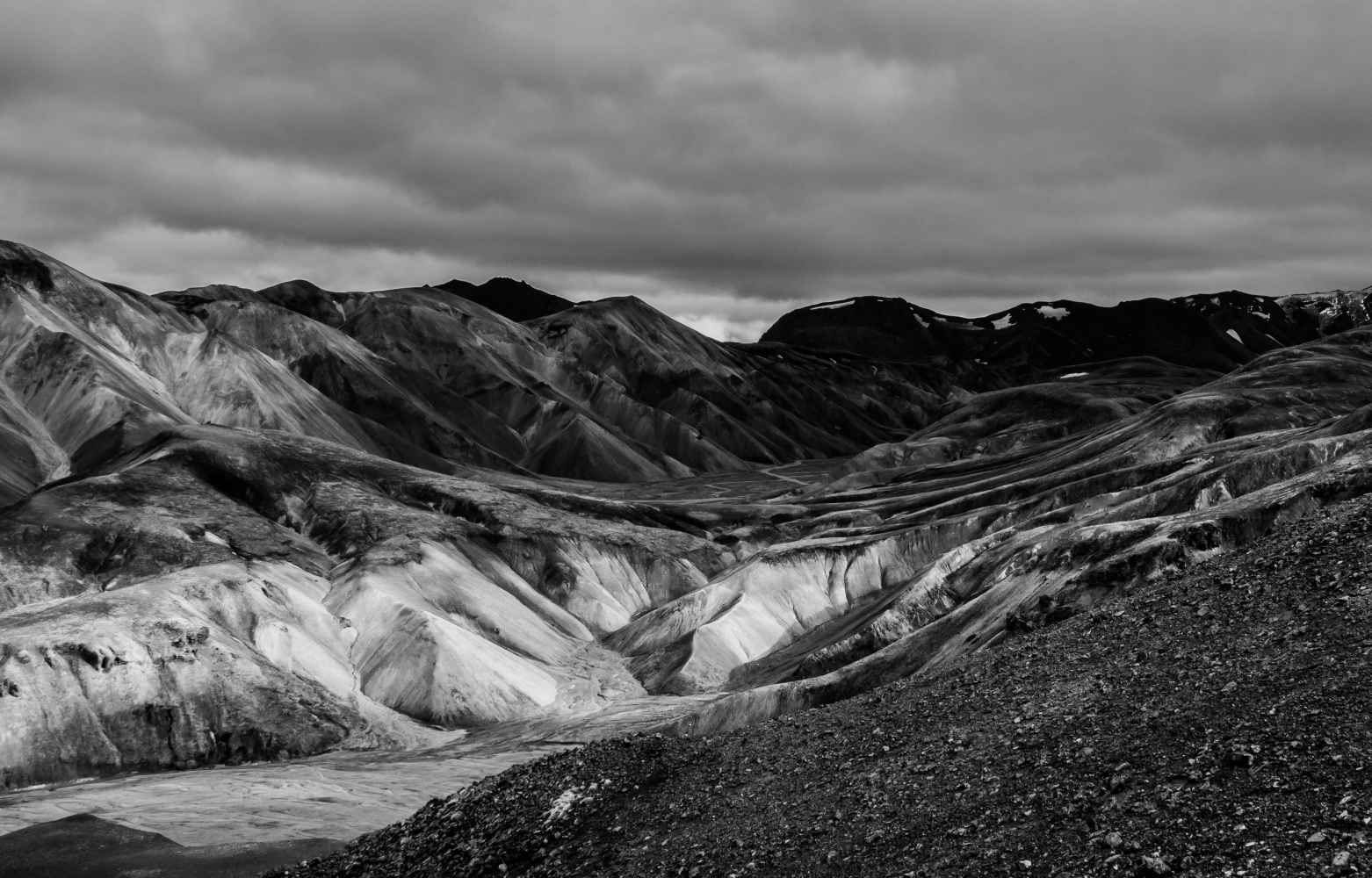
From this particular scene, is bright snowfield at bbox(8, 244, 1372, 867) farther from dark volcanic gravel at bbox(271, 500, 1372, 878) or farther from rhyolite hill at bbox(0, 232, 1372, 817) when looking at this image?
dark volcanic gravel at bbox(271, 500, 1372, 878)

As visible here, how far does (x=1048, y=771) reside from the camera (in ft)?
83.9

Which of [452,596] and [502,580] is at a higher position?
[452,596]

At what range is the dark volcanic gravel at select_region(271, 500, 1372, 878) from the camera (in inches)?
855

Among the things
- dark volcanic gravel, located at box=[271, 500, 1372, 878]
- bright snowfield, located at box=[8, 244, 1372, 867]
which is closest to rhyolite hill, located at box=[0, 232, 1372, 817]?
bright snowfield, located at box=[8, 244, 1372, 867]

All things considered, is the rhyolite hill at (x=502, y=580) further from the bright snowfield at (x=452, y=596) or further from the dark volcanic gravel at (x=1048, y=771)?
the dark volcanic gravel at (x=1048, y=771)

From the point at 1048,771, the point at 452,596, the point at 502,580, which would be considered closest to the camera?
the point at 1048,771

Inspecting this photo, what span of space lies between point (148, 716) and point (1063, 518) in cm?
7856

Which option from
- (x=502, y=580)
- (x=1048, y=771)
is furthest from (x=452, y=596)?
(x=1048, y=771)

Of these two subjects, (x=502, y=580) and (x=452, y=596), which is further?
(x=502, y=580)

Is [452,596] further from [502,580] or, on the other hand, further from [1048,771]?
[1048,771]

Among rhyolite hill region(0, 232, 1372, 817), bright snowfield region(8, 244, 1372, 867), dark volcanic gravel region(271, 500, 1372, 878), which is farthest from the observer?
rhyolite hill region(0, 232, 1372, 817)

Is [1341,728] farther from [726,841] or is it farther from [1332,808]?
[726,841]

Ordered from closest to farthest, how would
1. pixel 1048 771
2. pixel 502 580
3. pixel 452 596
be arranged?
pixel 1048 771
pixel 452 596
pixel 502 580

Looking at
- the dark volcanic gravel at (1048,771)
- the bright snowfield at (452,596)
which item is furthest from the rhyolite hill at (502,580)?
the dark volcanic gravel at (1048,771)
